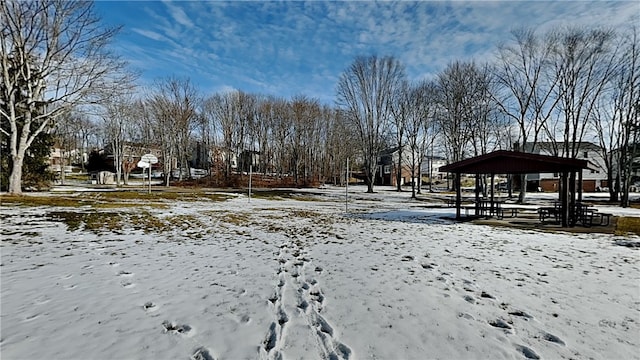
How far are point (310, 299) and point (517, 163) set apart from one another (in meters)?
11.7

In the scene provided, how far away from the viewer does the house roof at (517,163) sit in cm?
1161

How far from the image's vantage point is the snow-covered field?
3346 millimetres

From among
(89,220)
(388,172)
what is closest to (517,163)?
(89,220)

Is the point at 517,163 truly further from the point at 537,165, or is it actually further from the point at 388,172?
the point at 388,172

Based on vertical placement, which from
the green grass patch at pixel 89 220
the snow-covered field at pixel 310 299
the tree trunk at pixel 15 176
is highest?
the tree trunk at pixel 15 176

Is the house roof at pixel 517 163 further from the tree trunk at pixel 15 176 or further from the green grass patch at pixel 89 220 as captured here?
the tree trunk at pixel 15 176

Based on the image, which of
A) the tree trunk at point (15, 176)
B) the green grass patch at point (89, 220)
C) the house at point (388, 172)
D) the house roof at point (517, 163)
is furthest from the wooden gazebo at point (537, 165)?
the house at point (388, 172)

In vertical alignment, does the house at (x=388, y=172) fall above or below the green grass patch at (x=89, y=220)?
above

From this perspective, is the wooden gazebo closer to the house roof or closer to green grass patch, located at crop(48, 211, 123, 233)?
the house roof

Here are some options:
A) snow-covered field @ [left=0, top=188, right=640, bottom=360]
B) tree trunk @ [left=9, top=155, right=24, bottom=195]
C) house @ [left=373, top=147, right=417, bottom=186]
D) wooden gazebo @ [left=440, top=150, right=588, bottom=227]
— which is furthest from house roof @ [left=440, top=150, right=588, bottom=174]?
house @ [left=373, top=147, right=417, bottom=186]

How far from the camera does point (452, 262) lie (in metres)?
6.80

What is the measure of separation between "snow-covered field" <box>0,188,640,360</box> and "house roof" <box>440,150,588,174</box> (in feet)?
13.4

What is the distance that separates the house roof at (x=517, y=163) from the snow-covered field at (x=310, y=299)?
13.4 ft

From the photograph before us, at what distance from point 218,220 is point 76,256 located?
616 centimetres
